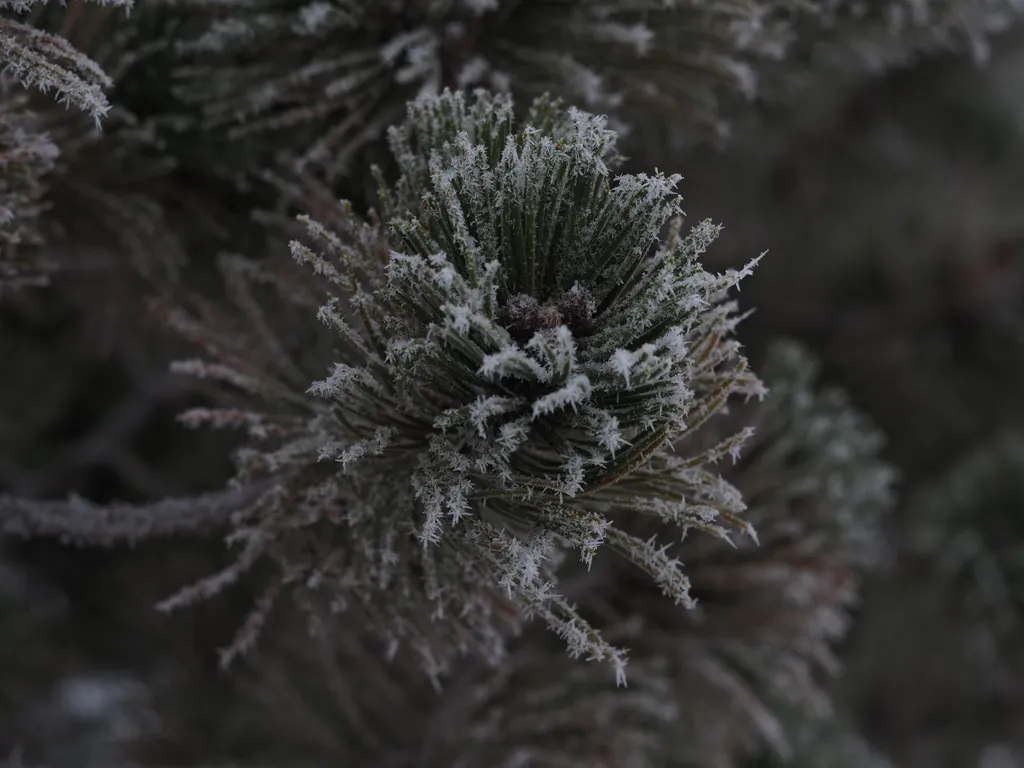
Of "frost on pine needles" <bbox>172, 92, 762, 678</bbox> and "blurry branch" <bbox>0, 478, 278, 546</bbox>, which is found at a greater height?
"frost on pine needles" <bbox>172, 92, 762, 678</bbox>

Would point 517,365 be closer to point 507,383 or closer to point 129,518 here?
point 507,383

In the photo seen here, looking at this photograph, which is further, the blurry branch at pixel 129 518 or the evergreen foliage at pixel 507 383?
the blurry branch at pixel 129 518

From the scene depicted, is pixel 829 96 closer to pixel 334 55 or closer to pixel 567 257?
pixel 334 55

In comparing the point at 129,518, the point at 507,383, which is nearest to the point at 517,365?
the point at 507,383

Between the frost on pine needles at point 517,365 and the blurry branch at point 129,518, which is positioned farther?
the blurry branch at point 129,518

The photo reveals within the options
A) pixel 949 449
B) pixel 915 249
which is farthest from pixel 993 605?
pixel 915 249

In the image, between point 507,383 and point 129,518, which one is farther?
point 129,518

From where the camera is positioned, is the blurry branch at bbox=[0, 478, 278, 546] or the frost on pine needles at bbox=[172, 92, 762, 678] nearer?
the frost on pine needles at bbox=[172, 92, 762, 678]

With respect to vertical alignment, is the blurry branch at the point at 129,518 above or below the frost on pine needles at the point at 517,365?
below
